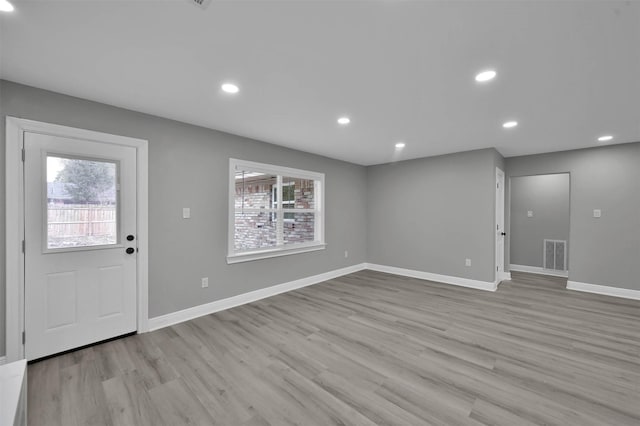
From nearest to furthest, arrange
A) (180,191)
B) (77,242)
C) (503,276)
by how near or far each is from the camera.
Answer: (77,242) → (180,191) → (503,276)

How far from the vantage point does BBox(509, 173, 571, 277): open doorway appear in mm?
5602

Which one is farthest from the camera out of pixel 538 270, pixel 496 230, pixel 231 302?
pixel 538 270

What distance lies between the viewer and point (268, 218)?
4293 millimetres

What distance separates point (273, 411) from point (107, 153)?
9.18 ft

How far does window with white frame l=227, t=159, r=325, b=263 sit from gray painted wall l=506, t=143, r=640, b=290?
431 cm

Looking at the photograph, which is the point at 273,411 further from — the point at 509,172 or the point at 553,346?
the point at 509,172

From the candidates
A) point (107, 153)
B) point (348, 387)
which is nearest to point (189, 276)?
point (107, 153)

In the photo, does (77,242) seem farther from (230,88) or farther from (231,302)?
(230,88)

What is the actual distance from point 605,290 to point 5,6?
7.24 metres

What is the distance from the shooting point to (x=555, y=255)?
5.63m

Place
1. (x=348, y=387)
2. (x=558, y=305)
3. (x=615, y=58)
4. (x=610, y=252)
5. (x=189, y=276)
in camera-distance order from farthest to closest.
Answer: (x=610, y=252) → (x=558, y=305) → (x=189, y=276) → (x=348, y=387) → (x=615, y=58)

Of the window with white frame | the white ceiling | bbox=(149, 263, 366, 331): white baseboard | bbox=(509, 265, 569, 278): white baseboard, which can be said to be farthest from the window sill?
bbox=(509, 265, 569, 278): white baseboard

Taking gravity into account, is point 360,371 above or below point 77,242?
below

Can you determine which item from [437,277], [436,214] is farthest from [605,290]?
[436,214]
